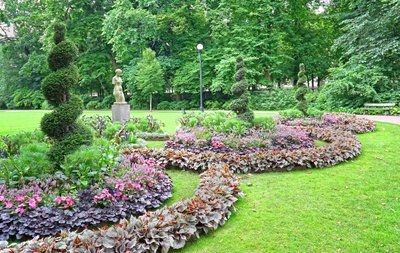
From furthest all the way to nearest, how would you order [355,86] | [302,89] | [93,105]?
[93,105], [355,86], [302,89]

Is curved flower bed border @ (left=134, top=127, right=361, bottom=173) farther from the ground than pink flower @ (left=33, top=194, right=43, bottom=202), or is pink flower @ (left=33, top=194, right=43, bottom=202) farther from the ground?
pink flower @ (left=33, top=194, right=43, bottom=202)

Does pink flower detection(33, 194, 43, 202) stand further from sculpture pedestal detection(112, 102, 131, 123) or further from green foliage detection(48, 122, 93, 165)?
sculpture pedestal detection(112, 102, 131, 123)

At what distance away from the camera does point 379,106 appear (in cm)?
1545

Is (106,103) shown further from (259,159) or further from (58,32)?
(259,159)

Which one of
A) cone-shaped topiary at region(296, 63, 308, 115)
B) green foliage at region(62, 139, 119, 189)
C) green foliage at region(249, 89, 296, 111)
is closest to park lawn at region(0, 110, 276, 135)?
cone-shaped topiary at region(296, 63, 308, 115)

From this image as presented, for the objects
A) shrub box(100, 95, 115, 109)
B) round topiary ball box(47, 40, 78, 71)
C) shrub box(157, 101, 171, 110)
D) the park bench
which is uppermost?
round topiary ball box(47, 40, 78, 71)

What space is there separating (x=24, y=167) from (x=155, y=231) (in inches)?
93.5

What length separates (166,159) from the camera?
6352 millimetres

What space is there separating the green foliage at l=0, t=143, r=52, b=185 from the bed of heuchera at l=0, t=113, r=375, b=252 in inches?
55.7

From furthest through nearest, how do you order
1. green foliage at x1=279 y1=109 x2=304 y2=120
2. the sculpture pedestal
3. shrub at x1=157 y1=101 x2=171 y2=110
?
shrub at x1=157 y1=101 x2=171 y2=110 → green foliage at x1=279 y1=109 x2=304 y2=120 → the sculpture pedestal

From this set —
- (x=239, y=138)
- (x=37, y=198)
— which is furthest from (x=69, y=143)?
(x=239, y=138)

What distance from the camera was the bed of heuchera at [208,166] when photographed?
2.83 meters

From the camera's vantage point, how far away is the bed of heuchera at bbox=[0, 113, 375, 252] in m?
2.83

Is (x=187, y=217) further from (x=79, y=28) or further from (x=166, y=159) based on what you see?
(x=79, y=28)
